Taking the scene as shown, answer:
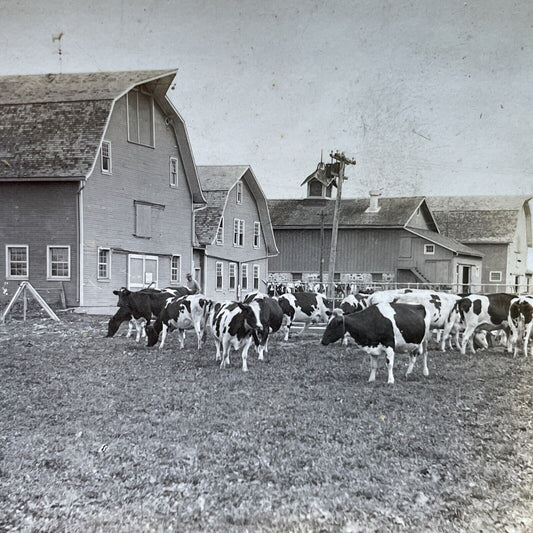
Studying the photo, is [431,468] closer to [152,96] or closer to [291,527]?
[291,527]

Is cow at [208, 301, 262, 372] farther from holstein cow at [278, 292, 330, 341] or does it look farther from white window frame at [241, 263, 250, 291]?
white window frame at [241, 263, 250, 291]

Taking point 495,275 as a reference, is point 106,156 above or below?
above

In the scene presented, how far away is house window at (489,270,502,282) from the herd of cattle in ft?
122

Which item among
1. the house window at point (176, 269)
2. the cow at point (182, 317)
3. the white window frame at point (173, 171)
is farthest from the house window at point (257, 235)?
the cow at point (182, 317)

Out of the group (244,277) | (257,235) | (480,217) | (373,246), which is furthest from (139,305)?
(480,217)

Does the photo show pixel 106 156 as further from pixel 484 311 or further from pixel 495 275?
pixel 495 275

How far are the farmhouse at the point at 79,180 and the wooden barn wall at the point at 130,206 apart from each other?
0.16ft

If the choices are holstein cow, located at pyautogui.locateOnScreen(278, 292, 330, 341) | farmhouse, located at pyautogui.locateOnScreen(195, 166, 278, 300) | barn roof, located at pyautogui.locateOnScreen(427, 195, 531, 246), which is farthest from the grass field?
barn roof, located at pyautogui.locateOnScreen(427, 195, 531, 246)

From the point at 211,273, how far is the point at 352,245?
1617cm

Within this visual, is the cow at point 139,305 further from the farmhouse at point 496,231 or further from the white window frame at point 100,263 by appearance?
the farmhouse at point 496,231

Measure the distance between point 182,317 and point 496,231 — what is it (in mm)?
42910

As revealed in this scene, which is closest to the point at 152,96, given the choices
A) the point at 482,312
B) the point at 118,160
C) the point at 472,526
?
the point at 118,160

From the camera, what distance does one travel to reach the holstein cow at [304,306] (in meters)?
18.8

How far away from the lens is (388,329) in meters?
11.1
